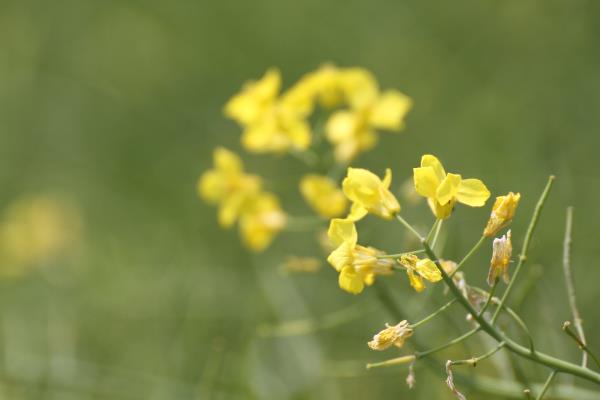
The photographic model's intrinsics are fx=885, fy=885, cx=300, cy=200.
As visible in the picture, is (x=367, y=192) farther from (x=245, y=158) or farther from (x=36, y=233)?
(x=36, y=233)

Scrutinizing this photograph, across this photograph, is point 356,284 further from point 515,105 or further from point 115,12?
point 115,12

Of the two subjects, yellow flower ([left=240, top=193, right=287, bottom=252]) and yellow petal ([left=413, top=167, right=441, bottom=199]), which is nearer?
yellow petal ([left=413, top=167, right=441, bottom=199])

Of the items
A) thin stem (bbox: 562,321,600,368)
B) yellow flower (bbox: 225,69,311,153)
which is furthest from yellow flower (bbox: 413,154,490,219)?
yellow flower (bbox: 225,69,311,153)

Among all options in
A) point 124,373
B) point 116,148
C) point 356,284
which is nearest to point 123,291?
point 124,373

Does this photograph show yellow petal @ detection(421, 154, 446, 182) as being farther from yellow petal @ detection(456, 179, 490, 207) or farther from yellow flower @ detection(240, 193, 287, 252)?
yellow flower @ detection(240, 193, 287, 252)

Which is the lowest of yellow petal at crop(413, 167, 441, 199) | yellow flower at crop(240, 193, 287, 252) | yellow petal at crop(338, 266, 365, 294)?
yellow petal at crop(338, 266, 365, 294)
